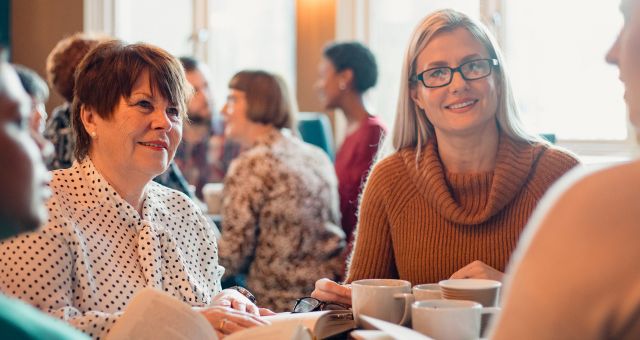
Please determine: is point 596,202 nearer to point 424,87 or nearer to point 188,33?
point 424,87

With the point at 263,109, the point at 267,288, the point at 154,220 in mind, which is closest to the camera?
the point at 154,220

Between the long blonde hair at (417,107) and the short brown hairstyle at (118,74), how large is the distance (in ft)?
2.11

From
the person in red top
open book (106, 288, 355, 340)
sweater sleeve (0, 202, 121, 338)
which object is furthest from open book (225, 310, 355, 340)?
the person in red top

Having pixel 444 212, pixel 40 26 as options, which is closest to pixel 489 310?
pixel 444 212

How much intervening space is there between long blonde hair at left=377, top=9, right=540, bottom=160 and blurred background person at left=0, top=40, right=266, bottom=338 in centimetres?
60

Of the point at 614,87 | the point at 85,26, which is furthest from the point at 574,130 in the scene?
the point at 85,26

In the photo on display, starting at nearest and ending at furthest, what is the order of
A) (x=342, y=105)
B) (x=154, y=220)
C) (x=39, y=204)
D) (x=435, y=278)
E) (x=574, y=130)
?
(x=39, y=204)
(x=154, y=220)
(x=435, y=278)
(x=342, y=105)
(x=574, y=130)

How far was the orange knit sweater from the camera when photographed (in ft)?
6.58

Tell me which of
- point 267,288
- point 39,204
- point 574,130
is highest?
point 39,204

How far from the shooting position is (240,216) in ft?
10.6

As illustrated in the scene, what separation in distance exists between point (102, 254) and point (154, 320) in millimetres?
506

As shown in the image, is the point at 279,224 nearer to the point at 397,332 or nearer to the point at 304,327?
the point at 304,327

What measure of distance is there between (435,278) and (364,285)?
65cm

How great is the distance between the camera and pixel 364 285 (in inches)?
56.7
